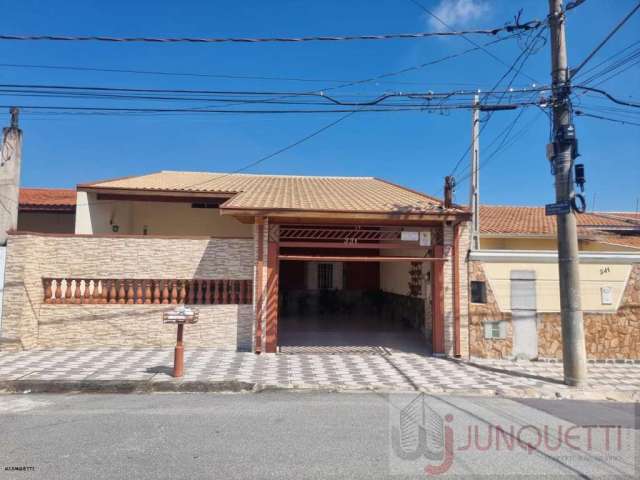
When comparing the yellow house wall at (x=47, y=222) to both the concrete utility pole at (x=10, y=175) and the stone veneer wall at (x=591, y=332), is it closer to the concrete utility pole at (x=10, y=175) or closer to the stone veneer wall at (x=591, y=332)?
the concrete utility pole at (x=10, y=175)

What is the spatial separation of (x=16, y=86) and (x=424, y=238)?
29.7 feet

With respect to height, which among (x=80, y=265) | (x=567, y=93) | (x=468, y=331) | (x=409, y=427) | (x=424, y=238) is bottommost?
(x=409, y=427)

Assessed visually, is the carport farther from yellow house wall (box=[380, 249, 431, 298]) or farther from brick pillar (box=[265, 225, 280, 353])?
brick pillar (box=[265, 225, 280, 353])

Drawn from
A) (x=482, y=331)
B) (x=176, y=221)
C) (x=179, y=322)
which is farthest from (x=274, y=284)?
(x=176, y=221)

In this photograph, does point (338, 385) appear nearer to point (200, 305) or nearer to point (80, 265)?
point (200, 305)

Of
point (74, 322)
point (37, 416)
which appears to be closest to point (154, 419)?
point (37, 416)

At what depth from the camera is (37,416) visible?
5457 mm

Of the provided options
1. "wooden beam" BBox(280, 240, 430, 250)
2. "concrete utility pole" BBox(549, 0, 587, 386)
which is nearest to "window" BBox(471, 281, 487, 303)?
"wooden beam" BBox(280, 240, 430, 250)

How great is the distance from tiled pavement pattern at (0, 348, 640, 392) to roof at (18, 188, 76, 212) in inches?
249

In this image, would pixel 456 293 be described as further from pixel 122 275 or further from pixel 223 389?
pixel 122 275

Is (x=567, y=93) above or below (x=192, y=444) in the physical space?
above

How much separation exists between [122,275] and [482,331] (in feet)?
27.1

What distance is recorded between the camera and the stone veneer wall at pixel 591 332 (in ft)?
31.8

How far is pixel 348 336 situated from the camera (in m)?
12.4
